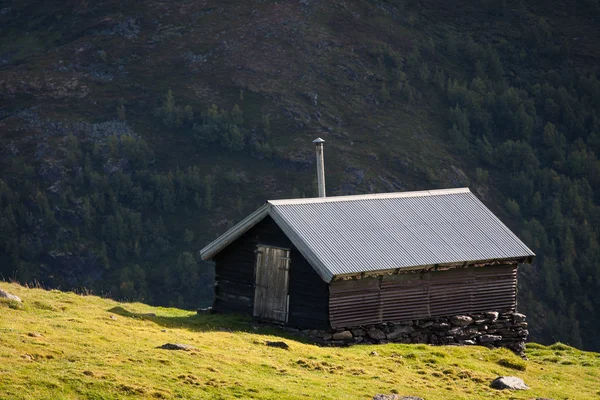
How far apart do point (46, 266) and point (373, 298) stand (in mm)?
49615

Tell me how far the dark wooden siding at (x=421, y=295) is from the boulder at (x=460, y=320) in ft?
0.54

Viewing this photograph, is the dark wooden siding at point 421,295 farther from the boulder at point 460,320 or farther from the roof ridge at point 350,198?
the roof ridge at point 350,198

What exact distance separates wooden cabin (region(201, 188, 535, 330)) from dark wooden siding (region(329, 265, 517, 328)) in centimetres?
3

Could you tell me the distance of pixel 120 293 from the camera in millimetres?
68125

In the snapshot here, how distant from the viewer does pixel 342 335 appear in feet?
90.1

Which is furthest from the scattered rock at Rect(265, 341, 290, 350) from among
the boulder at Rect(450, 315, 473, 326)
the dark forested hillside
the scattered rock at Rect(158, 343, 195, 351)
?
the dark forested hillside

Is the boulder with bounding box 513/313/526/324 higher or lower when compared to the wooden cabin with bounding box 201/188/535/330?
lower

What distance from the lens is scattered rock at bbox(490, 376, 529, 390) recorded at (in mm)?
23562

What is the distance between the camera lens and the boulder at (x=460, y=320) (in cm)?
2944

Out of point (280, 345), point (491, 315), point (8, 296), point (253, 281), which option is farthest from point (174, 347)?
point (491, 315)

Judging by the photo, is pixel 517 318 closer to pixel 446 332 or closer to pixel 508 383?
pixel 446 332

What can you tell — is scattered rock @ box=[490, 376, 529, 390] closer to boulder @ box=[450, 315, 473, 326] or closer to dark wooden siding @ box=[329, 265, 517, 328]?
dark wooden siding @ box=[329, 265, 517, 328]

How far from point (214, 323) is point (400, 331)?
5.66m

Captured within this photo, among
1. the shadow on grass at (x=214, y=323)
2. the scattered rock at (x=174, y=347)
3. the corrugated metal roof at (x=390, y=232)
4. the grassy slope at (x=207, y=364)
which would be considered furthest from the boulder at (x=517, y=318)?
the scattered rock at (x=174, y=347)
